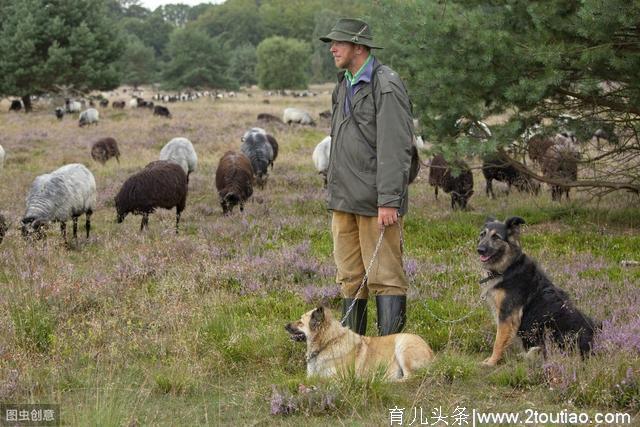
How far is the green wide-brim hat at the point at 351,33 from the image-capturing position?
5.55 m

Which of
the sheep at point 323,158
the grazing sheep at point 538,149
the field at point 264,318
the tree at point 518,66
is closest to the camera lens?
the field at point 264,318

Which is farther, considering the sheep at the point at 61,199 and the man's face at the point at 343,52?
the sheep at the point at 61,199

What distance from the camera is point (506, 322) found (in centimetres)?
582

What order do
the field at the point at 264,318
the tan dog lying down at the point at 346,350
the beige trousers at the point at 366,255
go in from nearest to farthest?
the field at the point at 264,318 → the tan dog lying down at the point at 346,350 → the beige trousers at the point at 366,255

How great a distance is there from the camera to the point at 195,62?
78.9 m

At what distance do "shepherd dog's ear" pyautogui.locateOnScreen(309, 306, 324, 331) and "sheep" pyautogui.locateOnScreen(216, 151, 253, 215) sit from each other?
369 inches

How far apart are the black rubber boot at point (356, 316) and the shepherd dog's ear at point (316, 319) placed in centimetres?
82

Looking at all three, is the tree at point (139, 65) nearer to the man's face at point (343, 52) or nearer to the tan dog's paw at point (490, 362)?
the man's face at point (343, 52)

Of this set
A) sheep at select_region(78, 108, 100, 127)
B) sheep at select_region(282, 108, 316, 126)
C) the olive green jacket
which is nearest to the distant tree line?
sheep at select_region(78, 108, 100, 127)

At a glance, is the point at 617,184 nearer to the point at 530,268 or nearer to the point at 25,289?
the point at 530,268

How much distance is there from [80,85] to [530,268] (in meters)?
43.8

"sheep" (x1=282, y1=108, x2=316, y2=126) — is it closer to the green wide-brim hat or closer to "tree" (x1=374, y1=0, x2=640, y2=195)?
"tree" (x1=374, y1=0, x2=640, y2=195)

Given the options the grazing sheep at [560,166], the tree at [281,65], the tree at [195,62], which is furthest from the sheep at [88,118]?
the tree at [281,65]

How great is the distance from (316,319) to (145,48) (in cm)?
10198
